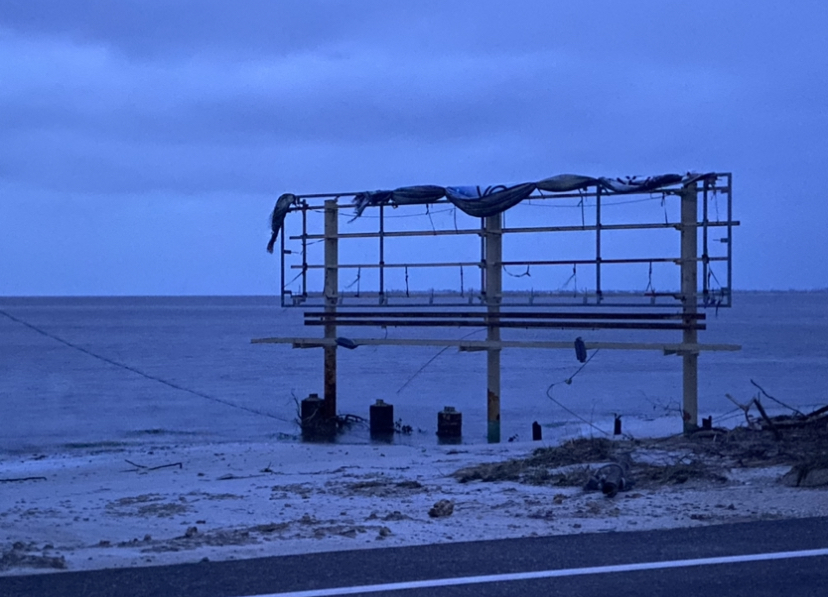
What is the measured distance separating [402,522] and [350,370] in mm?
39188

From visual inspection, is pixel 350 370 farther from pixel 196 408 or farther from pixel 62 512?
pixel 62 512

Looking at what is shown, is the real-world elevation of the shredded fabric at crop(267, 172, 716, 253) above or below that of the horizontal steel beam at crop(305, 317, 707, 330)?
above

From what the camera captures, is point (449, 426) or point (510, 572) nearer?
point (510, 572)

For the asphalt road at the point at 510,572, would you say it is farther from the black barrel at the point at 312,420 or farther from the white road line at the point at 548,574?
the black barrel at the point at 312,420

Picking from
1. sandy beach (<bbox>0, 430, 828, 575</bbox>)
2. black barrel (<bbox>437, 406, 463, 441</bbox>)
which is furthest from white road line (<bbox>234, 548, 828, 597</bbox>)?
black barrel (<bbox>437, 406, 463, 441</bbox>)

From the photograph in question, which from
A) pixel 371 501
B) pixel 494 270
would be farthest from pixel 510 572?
pixel 494 270

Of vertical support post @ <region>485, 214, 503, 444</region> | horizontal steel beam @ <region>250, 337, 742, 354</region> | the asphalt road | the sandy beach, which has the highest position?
vertical support post @ <region>485, 214, 503, 444</region>

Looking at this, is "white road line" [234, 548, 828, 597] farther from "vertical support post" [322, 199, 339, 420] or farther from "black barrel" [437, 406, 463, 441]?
"vertical support post" [322, 199, 339, 420]

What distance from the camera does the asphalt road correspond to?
277 inches

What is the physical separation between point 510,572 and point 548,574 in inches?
11.2

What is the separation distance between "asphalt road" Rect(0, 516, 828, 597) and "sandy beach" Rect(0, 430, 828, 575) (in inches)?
21.4

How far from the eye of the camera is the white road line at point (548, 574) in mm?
6984

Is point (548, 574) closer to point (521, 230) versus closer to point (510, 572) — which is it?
point (510, 572)

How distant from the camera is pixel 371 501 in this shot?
38.3 feet
